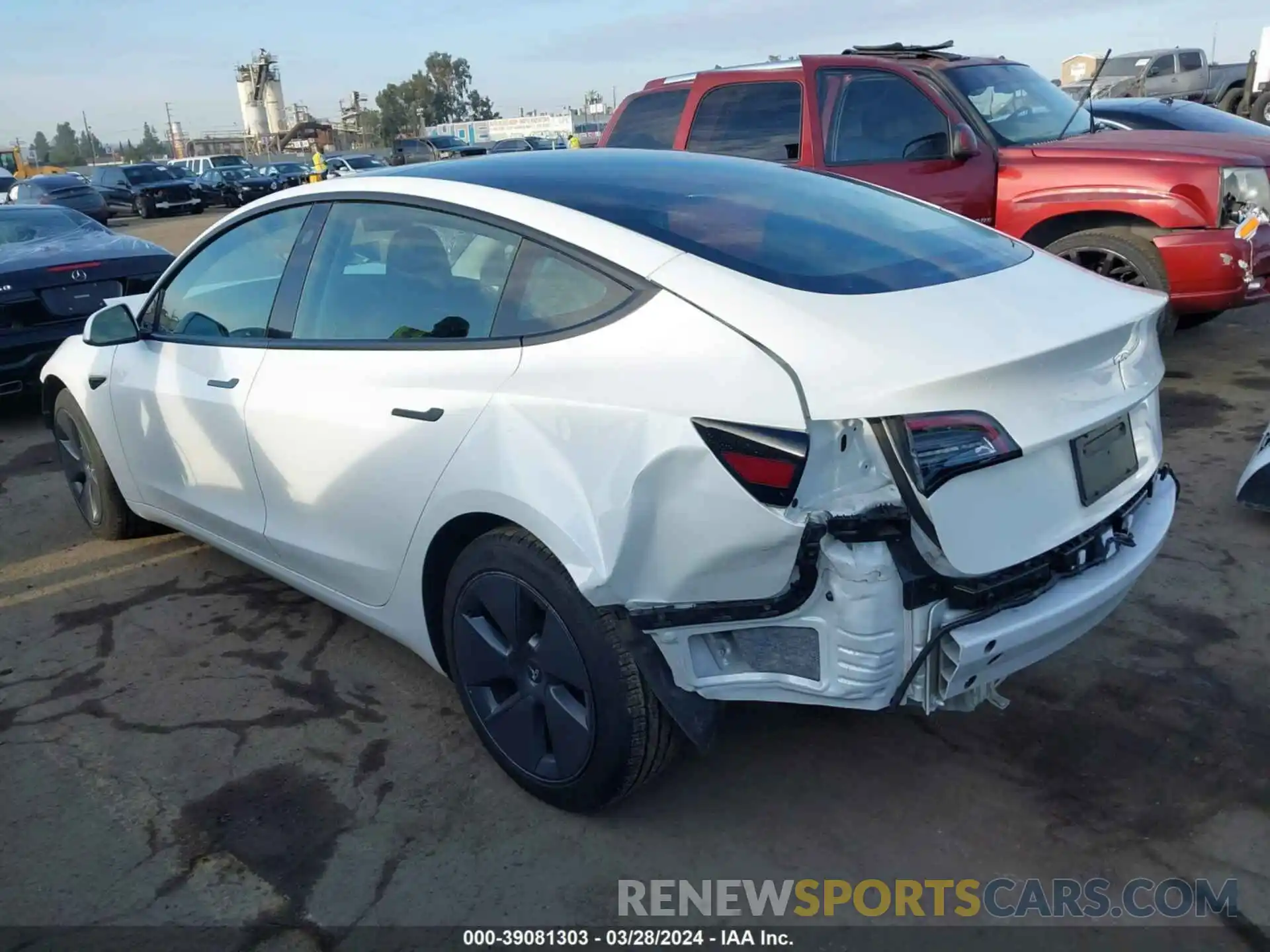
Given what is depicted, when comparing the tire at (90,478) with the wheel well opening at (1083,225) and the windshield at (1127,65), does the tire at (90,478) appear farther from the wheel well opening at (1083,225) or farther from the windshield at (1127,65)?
the windshield at (1127,65)

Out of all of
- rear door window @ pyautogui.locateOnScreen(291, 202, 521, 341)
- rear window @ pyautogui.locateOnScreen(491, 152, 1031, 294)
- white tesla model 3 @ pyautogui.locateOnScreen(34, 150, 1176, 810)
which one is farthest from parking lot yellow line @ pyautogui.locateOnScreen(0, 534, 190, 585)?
rear window @ pyautogui.locateOnScreen(491, 152, 1031, 294)

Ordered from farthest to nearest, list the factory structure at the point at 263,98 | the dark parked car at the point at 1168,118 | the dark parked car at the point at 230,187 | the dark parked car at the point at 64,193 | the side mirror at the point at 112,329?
the factory structure at the point at 263,98 < the dark parked car at the point at 230,187 < the dark parked car at the point at 64,193 < the dark parked car at the point at 1168,118 < the side mirror at the point at 112,329

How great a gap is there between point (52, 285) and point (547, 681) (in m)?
5.78

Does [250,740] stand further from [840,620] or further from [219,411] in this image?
[840,620]

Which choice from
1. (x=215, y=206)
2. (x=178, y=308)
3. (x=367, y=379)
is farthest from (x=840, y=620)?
(x=215, y=206)

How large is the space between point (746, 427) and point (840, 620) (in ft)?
1.46

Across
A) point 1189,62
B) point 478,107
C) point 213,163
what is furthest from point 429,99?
point 1189,62

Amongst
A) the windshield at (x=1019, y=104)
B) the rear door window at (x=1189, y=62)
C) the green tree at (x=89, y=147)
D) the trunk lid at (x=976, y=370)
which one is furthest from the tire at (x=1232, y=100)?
the green tree at (x=89, y=147)

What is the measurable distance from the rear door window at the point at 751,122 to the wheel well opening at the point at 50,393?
13.2ft

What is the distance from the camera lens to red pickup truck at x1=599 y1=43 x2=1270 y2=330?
6.18 metres

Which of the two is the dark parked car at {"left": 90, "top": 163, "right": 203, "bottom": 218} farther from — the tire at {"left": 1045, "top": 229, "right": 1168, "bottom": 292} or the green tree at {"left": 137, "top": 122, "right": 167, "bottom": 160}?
the green tree at {"left": 137, "top": 122, "right": 167, "bottom": 160}

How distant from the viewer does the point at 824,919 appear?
242 centimetres

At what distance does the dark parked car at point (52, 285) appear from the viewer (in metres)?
6.67

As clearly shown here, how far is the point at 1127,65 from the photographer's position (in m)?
26.8
